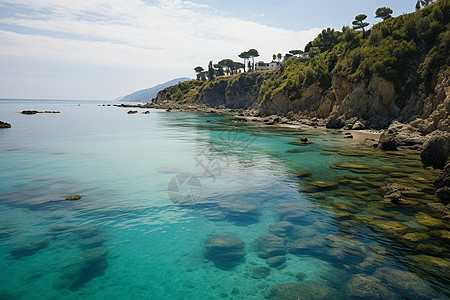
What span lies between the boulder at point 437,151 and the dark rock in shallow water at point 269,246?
19.9m

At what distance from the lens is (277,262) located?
9.98 m

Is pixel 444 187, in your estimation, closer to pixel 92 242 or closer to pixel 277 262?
pixel 277 262

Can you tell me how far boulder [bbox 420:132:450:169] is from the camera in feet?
74.6

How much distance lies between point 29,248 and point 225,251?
794cm

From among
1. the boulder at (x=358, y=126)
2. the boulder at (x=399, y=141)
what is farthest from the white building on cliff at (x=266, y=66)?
the boulder at (x=399, y=141)

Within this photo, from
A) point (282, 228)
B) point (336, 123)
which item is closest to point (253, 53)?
point (336, 123)

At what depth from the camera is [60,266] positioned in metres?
9.47

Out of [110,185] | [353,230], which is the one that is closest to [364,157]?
[353,230]

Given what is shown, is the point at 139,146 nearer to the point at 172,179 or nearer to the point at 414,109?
the point at 172,179

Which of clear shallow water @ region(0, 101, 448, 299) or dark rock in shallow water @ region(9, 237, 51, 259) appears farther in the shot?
dark rock in shallow water @ region(9, 237, 51, 259)

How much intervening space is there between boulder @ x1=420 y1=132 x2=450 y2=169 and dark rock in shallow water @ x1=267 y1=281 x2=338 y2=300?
70.1 ft

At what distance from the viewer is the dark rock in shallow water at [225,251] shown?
10006mm

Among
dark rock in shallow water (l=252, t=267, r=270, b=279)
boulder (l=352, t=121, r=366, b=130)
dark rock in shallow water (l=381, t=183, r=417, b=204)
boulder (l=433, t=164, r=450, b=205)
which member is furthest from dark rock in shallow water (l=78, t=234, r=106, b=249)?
boulder (l=352, t=121, r=366, b=130)

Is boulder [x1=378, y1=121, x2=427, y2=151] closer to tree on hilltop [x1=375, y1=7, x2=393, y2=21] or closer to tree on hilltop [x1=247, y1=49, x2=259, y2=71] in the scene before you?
tree on hilltop [x1=375, y1=7, x2=393, y2=21]
